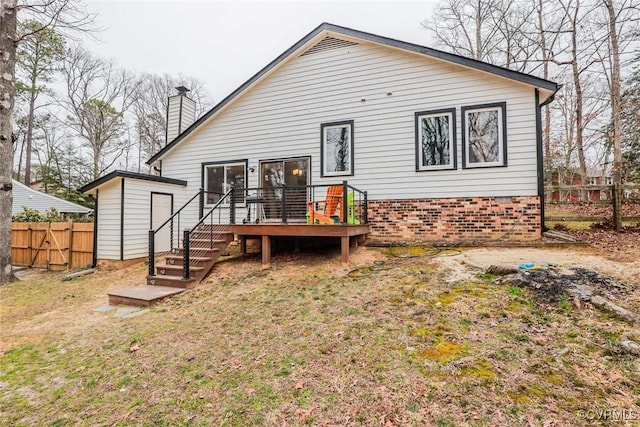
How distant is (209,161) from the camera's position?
11289 mm

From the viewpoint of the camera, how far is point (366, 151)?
9125 millimetres

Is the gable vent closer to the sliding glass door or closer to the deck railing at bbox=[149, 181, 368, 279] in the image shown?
the sliding glass door

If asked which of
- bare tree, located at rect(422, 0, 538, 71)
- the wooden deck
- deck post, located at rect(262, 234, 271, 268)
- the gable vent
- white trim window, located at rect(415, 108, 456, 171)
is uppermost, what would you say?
bare tree, located at rect(422, 0, 538, 71)

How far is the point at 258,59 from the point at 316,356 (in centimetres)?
4764

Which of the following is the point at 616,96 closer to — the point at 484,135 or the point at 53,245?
the point at 484,135

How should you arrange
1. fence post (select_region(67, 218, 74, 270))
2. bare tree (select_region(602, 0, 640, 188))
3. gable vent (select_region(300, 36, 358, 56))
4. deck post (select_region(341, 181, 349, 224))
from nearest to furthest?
deck post (select_region(341, 181, 349, 224)) → gable vent (select_region(300, 36, 358, 56)) → fence post (select_region(67, 218, 74, 270)) → bare tree (select_region(602, 0, 640, 188))

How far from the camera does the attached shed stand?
9.49 m

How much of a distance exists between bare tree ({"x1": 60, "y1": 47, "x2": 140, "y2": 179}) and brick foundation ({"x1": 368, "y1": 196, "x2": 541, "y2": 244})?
25685 millimetres

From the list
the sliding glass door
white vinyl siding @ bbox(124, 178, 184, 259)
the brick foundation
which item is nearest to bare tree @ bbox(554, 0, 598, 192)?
the brick foundation

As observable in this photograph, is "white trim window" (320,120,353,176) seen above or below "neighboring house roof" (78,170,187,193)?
→ above

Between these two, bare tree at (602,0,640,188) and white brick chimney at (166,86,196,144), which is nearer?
bare tree at (602,0,640,188)

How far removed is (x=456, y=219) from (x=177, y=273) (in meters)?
7.09

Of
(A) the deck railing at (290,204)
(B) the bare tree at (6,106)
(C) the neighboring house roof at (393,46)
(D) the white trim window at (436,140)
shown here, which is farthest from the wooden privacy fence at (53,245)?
(D) the white trim window at (436,140)

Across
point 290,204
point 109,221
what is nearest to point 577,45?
point 290,204
